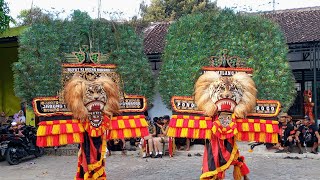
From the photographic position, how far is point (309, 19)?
13.4 m

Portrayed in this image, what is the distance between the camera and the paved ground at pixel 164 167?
26.0 ft

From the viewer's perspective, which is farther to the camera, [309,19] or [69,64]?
[309,19]

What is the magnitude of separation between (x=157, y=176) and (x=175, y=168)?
90 centimetres

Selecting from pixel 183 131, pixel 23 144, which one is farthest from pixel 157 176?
pixel 23 144

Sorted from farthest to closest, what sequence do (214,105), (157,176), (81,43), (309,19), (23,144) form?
1. (309,19)
2. (23,144)
3. (157,176)
4. (81,43)
5. (214,105)

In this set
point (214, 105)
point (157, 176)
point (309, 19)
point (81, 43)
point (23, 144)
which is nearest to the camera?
point (214, 105)

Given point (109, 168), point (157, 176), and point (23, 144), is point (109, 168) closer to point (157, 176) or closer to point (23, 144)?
point (157, 176)

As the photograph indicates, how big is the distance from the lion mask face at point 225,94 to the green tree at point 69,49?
135 centimetres

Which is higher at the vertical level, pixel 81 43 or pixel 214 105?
pixel 81 43

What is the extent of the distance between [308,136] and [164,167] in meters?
3.71

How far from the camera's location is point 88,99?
584 cm

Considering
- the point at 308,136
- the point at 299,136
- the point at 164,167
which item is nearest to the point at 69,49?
the point at 164,167

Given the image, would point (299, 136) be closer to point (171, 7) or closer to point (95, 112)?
point (95, 112)

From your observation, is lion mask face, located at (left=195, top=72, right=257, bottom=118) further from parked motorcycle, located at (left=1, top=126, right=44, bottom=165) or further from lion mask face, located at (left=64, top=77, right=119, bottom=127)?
parked motorcycle, located at (left=1, top=126, right=44, bottom=165)
